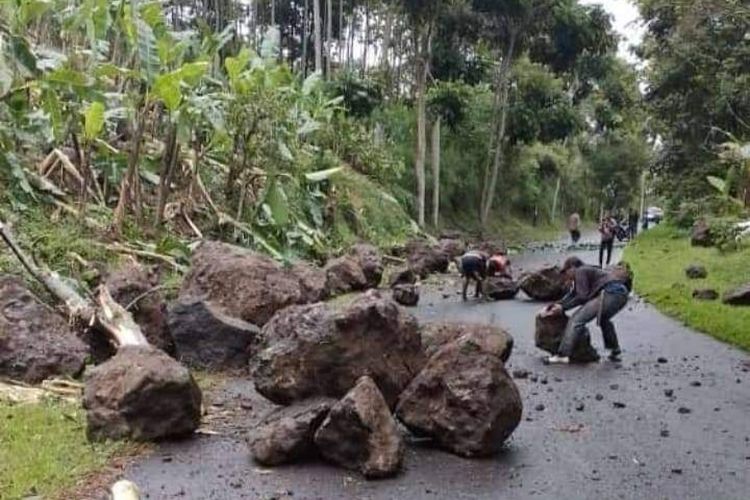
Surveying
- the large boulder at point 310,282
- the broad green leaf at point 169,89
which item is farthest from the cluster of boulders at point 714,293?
the broad green leaf at point 169,89

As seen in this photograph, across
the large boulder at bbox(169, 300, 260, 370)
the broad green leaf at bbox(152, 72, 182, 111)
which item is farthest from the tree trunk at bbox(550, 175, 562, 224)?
the large boulder at bbox(169, 300, 260, 370)

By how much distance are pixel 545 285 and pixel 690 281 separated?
10.1ft

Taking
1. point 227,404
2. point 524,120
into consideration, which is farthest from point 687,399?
point 524,120

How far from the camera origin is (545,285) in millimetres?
16359

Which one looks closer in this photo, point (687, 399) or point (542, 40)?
point (687, 399)

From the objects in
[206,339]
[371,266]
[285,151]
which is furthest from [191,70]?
[371,266]

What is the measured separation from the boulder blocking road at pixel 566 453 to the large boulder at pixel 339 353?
1.91 ft

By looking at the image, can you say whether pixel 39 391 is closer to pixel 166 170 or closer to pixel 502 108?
pixel 166 170

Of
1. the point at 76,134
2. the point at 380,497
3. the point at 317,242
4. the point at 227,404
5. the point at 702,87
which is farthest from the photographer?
the point at 702,87

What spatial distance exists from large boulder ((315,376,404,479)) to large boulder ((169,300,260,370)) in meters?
3.25

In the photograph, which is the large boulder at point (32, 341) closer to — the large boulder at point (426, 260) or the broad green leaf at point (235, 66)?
the broad green leaf at point (235, 66)

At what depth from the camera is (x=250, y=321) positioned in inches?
410

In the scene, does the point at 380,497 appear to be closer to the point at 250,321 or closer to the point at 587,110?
the point at 250,321

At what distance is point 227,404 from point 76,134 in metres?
7.08
